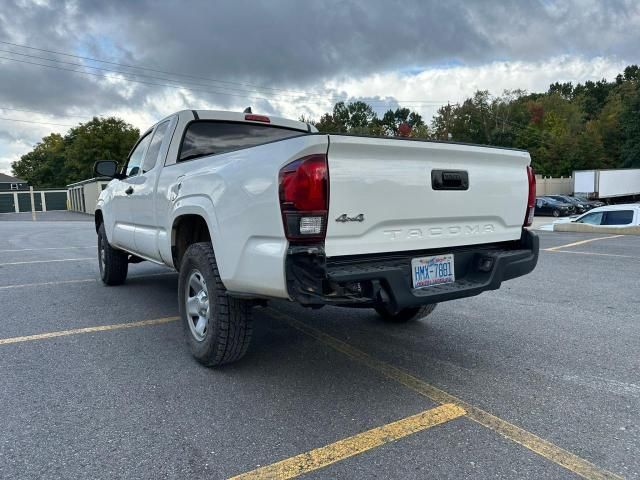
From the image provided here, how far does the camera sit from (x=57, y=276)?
7453 millimetres

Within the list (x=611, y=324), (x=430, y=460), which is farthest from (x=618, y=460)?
(x=611, y=324)

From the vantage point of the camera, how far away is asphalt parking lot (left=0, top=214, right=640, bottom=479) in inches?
94.0

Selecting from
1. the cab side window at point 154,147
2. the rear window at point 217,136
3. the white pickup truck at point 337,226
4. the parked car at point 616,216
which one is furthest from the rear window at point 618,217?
the cab side window at point 154,147

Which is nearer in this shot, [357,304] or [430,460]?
[430,460]

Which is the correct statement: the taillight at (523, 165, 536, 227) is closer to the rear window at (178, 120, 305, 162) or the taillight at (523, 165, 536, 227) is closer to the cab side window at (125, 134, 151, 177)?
the rear window at (178, 120, 305, 162)

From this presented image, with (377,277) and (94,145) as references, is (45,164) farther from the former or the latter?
(377,277)

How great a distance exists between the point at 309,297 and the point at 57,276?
6321mm

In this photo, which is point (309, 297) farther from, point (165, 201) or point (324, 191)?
point (165, 201)

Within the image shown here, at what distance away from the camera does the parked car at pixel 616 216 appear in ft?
47.5

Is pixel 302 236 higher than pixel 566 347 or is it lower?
higher

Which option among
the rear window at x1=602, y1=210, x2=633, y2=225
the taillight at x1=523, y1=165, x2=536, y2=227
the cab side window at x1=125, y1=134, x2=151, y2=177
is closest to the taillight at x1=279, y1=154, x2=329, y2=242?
the taillight at x1=523, y1=165, x2=536, y2=227

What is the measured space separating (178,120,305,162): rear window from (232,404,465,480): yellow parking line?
270 cm

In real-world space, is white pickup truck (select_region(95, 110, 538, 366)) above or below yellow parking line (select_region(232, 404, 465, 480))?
above

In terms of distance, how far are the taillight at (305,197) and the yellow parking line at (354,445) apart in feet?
3.68
